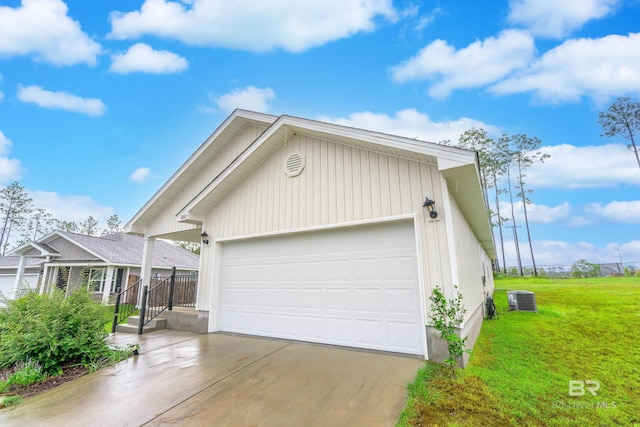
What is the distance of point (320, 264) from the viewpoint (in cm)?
559

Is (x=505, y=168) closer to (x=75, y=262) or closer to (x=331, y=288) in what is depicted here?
(x=331, y=288)

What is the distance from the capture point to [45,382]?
3.96 m

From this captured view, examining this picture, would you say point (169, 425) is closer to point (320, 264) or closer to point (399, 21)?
point (320, 264)

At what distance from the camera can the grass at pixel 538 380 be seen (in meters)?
2.66

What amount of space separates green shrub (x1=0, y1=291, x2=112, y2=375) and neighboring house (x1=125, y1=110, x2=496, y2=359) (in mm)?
2368

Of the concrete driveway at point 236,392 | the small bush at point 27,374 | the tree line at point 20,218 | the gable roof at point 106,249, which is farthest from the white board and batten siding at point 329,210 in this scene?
the tree line at point 20,218

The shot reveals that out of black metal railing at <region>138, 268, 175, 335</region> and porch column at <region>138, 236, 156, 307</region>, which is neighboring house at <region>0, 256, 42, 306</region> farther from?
black metal railing at <region>138, 268, 175, 335</region>

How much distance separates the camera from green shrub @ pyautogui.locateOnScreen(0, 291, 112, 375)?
429 cm

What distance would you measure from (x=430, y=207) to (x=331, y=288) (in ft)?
7.97

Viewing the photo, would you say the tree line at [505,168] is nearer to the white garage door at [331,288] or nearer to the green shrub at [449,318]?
the white garage door at [331,288]

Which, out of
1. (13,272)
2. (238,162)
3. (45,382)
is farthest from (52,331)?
(13,272)

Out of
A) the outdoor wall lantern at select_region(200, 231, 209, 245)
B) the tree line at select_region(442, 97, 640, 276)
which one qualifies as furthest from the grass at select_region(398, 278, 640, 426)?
the tree line at select_region(442, 97, 640, 276)

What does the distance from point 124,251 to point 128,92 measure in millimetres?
10154

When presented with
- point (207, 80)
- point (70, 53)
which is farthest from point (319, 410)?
point (70, 53)
